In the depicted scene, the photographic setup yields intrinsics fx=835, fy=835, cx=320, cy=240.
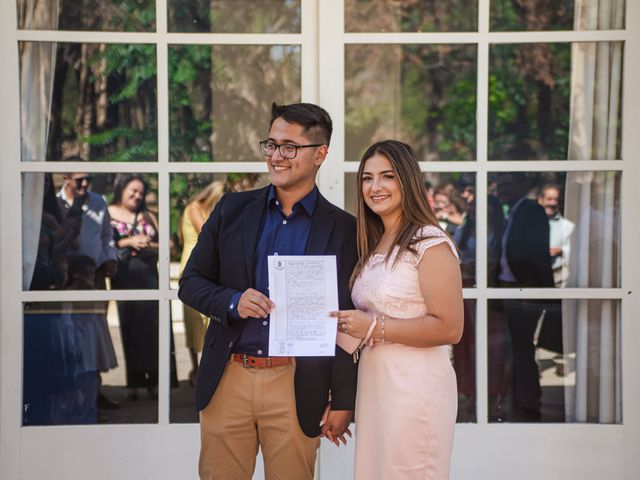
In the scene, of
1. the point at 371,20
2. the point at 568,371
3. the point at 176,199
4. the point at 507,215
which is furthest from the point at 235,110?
the point at 568,371

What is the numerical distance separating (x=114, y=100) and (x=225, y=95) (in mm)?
532

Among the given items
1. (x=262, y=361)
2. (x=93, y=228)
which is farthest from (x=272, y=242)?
(x=93, y=228)

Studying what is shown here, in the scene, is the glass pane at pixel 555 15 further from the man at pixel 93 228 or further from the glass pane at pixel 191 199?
the man at pixel 93 228

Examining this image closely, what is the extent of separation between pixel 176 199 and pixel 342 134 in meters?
0.86

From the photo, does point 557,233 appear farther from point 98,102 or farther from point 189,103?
point 98,102

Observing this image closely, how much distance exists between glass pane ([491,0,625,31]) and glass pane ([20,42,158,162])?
1.69m

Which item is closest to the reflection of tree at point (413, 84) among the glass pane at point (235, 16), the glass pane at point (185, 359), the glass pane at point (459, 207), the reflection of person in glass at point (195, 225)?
the glass pane at point (459, 207)

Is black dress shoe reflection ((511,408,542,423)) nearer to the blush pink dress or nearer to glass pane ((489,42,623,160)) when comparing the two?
glass pane ((489,42,623,160))

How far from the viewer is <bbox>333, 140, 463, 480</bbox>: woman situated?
2.68 metres

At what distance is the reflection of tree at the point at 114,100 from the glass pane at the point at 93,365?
0.75 metres

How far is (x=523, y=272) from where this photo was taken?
4047 millimetres

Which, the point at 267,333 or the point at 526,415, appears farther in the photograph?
the point at 526,415

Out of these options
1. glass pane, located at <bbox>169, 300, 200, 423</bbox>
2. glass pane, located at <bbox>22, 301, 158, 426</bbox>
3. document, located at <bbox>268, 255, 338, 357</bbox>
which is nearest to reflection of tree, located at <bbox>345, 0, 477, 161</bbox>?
glass pane, located at <bbox>169, 300, 200, 423</bbox>

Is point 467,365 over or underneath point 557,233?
underneath
